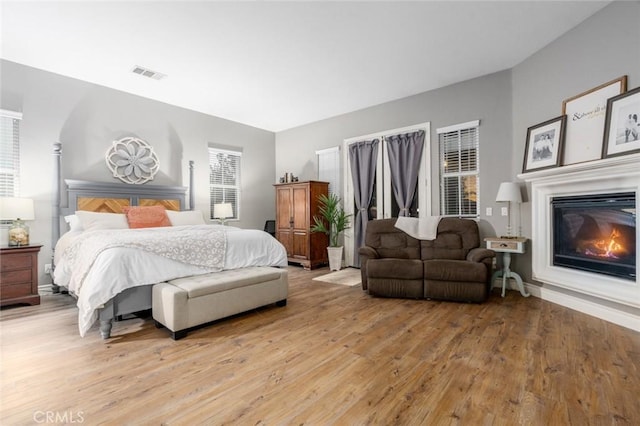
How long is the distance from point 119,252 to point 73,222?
1.98m

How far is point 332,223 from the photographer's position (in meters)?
5.66

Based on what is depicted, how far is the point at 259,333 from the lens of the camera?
265 centimetres

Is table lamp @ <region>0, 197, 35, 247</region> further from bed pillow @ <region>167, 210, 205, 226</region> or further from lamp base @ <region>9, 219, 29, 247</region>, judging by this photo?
bed pillow @ <region>167, 210, 205, 226</region>

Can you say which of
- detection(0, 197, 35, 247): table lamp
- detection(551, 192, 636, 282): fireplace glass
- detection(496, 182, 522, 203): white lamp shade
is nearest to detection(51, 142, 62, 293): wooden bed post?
detection(0, 197, 35, 247): table lamp

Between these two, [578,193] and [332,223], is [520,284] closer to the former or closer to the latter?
[578,193]

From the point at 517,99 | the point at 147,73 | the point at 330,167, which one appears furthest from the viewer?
the point at 330,167

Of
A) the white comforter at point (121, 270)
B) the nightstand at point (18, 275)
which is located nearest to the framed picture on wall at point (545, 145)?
the white comforter at point (121, 270)

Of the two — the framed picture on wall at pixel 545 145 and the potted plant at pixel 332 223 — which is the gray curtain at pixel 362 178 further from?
the framed picture on wall at pixel 545 145

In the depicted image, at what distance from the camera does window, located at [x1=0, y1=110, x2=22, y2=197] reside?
3.72 m

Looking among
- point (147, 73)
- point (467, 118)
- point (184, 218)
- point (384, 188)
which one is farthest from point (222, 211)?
point (467, 118)

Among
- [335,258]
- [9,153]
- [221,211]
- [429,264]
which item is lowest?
[335,258]

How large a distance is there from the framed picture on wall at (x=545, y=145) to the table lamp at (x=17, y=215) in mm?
6058

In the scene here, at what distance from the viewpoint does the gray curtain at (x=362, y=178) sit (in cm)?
538

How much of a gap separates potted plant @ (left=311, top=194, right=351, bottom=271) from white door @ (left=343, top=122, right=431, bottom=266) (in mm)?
188
